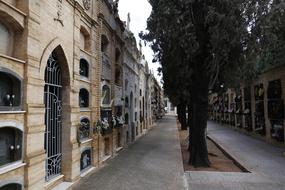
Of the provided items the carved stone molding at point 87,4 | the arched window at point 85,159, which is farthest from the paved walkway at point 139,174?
the carved stone molding at point 87,4

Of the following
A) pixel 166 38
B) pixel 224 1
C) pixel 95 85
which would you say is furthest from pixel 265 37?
pixel 95 85

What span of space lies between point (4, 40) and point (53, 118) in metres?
3.04

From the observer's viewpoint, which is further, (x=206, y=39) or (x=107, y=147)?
(x=107, y=147)

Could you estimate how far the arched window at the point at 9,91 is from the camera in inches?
239

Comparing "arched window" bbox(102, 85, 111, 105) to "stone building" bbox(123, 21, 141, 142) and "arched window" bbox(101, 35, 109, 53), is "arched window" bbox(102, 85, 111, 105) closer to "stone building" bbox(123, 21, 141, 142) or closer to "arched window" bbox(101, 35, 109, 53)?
Result: "arched window" bbox(101, 35, 109, 53)

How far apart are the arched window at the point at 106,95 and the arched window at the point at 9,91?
7.02m

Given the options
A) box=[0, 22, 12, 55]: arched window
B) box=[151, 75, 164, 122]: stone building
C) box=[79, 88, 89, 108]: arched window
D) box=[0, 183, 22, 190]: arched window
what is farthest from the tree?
box=[151, 75, 164, 122]: stone building

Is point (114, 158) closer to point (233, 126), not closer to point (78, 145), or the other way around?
point (78, 145)

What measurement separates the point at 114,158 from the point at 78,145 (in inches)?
183

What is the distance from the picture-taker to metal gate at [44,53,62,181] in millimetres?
8367

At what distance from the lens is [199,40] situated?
510 inches

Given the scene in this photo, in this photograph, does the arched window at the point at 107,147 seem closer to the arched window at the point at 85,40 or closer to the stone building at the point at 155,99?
the arched window at the point at 85,40

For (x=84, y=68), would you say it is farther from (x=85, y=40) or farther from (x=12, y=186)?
(x=12, y=186)

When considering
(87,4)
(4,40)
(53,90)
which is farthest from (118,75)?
(4,40)
